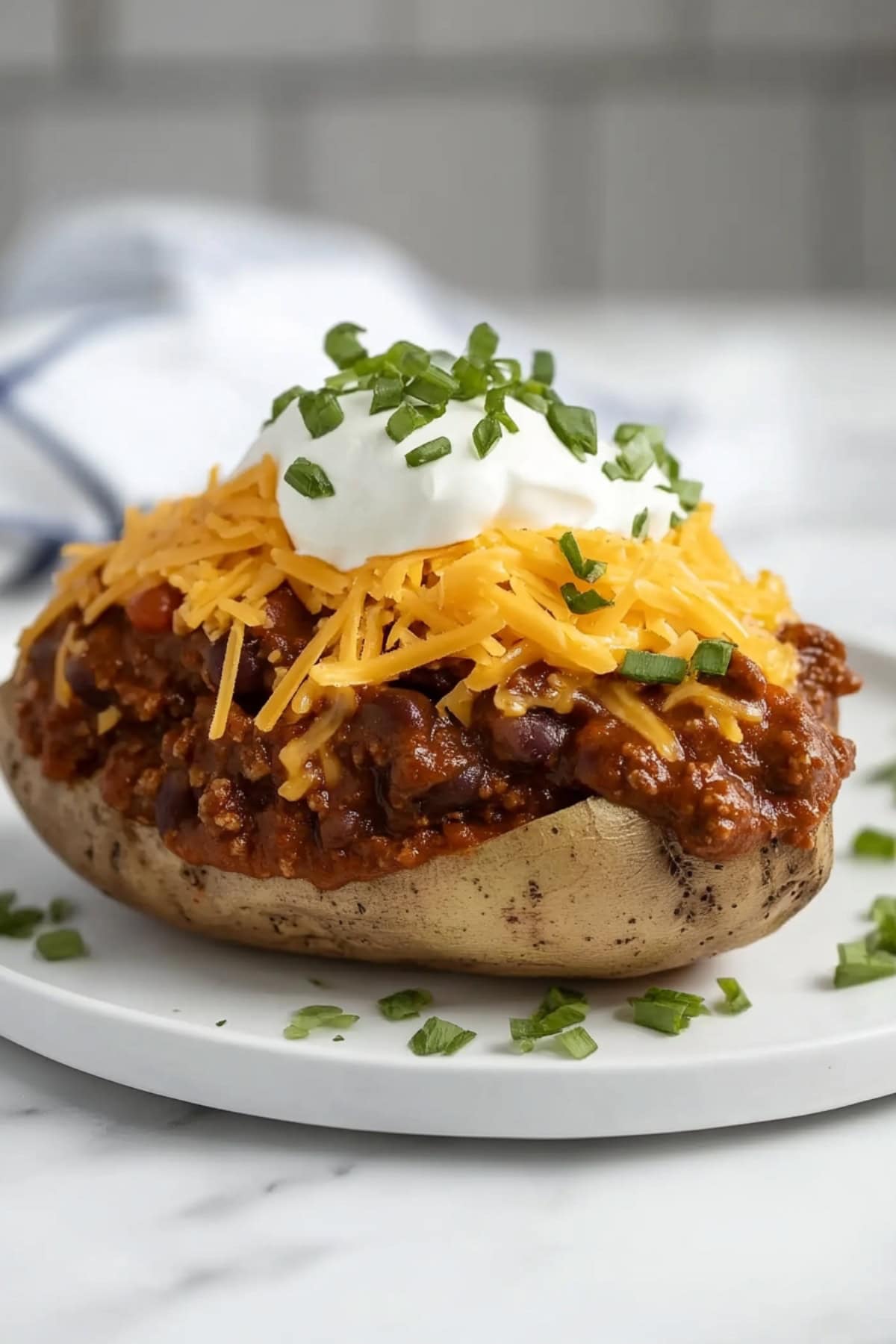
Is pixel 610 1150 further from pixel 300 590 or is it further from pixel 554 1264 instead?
pixel 300 590

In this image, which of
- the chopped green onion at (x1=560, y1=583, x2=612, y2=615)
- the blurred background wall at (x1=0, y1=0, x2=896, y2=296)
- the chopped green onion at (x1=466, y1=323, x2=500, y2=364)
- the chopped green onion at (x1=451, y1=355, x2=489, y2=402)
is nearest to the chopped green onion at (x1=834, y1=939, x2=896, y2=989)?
the chopped green onion at (x1=560, y1=583, x2=612, y2=615)

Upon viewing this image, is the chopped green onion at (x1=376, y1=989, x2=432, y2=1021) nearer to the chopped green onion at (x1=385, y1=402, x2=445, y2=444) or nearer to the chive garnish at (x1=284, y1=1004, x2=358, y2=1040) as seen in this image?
the chive garnish at (x1=284, y1=1004, x2=358, y2=1040)

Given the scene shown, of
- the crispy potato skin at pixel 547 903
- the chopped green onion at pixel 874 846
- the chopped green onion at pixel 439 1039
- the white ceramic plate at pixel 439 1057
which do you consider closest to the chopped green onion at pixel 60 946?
the white ceramic plate at pixel 439 1057

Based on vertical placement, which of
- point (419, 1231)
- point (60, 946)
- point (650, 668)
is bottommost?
point (419, 1231)

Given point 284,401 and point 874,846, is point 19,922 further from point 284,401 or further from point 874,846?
point 874,846

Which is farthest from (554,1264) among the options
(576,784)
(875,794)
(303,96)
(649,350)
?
(303,96)

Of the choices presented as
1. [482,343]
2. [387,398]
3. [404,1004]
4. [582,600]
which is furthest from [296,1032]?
[482,343]
